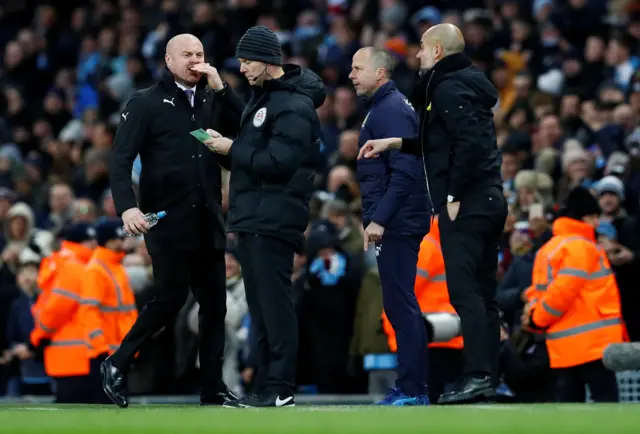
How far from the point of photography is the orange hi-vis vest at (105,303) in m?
12.9

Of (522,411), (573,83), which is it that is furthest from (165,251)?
(573,83)

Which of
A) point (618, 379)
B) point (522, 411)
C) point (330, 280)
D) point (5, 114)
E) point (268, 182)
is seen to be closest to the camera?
point (522, 411)

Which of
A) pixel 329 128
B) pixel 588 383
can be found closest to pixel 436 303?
pixel 588 383

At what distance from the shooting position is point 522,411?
8.09 metres

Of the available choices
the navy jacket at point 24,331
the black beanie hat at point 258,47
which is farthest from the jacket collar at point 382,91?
the navy jacket at point 24,331

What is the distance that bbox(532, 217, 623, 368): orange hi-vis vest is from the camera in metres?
11.5

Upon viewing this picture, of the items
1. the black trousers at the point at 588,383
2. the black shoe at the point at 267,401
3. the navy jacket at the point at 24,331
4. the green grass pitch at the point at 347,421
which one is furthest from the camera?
the navy jacket at the point at 24,331

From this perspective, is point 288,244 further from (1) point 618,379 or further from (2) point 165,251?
(1) point 618,379

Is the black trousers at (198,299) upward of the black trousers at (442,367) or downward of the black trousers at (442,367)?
upward

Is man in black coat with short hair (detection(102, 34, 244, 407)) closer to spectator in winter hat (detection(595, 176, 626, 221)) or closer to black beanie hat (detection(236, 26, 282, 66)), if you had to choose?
black beanie hat (detection(236, 26, 282, 66))

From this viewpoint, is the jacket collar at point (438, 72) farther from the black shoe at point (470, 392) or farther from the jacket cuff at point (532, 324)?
the jacket cuff at point (532, 324)

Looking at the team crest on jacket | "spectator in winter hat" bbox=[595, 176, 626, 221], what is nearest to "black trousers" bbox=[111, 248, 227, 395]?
the team crest on jacket

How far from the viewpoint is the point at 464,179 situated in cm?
958

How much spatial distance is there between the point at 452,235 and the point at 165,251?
1.88m
